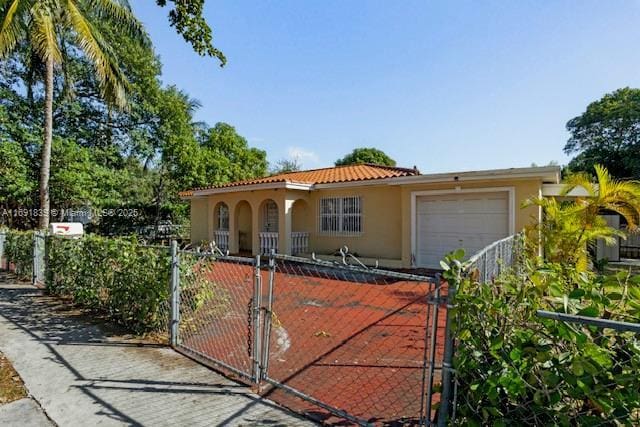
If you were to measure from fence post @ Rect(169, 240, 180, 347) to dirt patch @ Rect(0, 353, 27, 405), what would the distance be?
64.9 inches

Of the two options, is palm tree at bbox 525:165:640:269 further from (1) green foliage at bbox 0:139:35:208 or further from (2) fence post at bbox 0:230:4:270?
(1) green foliage at bbox 0:139:35:208

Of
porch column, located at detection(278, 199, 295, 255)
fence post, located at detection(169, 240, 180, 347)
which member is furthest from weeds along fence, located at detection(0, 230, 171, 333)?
porch column, located at detection(278, 199, 295, 255)

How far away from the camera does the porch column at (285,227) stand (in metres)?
14.5

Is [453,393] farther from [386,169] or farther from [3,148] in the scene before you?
[3,148]

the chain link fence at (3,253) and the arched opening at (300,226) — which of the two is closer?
the chain link fence at (3,253)

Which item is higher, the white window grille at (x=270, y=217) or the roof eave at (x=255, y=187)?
the roof eave at (x=255, y=187)

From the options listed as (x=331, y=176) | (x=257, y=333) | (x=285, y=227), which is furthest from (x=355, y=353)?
(x=331, y=176)

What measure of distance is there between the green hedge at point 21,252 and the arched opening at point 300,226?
26.7 ft

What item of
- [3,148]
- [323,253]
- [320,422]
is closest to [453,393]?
[320,422]

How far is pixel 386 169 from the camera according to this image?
18.2 meters

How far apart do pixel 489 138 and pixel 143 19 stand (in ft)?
48.6

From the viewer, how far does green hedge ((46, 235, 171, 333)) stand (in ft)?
18.5

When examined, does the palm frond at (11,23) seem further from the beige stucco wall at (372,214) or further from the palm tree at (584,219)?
the palm tree at (584,219)

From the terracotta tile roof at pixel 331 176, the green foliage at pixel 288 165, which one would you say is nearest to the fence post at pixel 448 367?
the terracotta tile roof at pixel 331 176
